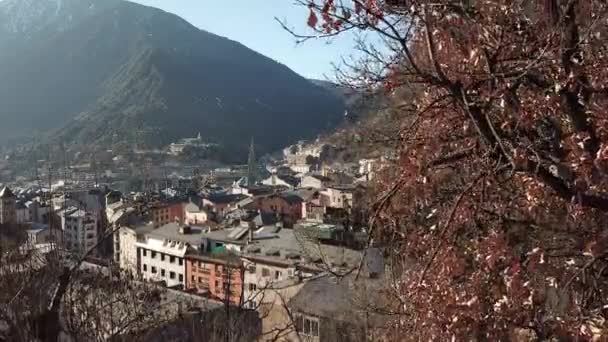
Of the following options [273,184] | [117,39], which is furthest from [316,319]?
[117,39]

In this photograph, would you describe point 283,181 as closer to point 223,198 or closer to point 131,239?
point 223,198

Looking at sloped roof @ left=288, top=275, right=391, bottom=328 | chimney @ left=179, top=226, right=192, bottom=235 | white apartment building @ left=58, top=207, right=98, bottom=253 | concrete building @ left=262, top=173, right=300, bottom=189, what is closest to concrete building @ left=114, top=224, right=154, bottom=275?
chimney @ left=179, top=226, right=192, bottom=235

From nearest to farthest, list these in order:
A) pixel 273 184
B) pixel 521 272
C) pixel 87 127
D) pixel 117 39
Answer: pixel 521 272 < pixel 273 184 < pixel 87 127 < pixel 117 39

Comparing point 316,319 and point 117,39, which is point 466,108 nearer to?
point 316,319

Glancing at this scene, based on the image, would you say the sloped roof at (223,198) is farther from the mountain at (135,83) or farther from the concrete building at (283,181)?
the mountain at (135,83)

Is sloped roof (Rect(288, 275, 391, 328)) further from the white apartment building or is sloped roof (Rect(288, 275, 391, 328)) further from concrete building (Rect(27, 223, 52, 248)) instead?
concrete building (Rect(27, 223, 52, 248))

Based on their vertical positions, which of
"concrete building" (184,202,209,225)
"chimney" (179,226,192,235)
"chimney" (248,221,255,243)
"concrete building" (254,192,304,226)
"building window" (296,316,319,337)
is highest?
"building window" (296,316,319,337)
